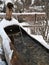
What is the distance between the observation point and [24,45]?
4297 mm

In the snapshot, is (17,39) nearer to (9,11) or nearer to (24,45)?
(24,45)

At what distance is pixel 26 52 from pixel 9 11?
1391mm

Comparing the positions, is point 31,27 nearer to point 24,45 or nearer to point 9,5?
point 9,5

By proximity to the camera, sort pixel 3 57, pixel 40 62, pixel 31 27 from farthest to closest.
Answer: pixel 31 27, pixel 3 57, pixel 40 62

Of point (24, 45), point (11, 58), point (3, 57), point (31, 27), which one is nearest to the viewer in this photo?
point (11, 58)

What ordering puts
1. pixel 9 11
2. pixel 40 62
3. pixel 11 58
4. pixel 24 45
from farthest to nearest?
1. pixel 9 11
2. pixel 24 45
3. pixel 40 62
4. pixel 11 58

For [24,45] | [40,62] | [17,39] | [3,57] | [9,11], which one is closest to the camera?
[40,62]

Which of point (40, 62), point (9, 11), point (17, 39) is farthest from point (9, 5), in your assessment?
point (40, 62)

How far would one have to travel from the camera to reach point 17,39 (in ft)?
15.2

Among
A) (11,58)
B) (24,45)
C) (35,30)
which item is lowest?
(35,30)

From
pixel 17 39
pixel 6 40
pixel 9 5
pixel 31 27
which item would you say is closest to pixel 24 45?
pixel 17 39

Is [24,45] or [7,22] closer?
[24,45]

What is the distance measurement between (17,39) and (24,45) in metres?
0.37

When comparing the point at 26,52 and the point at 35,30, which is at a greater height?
the point at 26,52
